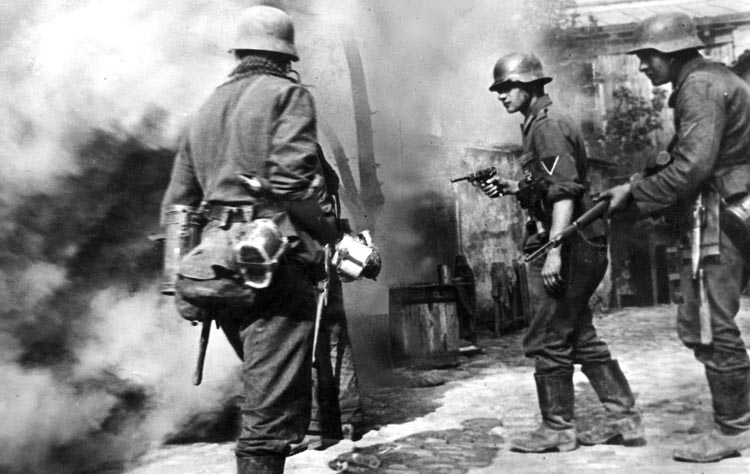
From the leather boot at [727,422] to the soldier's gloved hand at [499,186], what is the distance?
1435mm

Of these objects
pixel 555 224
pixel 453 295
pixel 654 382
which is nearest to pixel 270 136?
pixel 555 224

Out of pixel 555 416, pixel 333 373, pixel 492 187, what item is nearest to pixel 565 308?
pixel 555 416

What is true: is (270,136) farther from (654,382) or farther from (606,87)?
(606,87)

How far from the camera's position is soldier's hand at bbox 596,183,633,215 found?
3.88 m

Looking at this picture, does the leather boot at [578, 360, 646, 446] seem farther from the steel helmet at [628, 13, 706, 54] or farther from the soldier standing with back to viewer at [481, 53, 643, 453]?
the steel helmet at [628, 13, 706, 54]

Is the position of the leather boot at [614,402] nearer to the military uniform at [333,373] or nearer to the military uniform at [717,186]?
the military uniform at [717,186]

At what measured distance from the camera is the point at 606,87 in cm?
730

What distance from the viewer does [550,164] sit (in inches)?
158

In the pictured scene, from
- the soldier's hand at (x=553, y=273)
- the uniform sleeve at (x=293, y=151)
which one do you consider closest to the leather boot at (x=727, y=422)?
the soldier's hand at (x=553, y=273)

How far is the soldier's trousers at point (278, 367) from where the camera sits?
9.70ft

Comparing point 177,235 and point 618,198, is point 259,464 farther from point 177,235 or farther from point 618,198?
point 618,198

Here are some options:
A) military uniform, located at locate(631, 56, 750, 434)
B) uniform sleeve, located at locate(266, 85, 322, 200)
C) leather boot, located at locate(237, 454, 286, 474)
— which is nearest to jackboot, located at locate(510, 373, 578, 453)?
military uniform, located at locate(631, 56, 750, 434)

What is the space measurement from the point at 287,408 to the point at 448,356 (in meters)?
4.41

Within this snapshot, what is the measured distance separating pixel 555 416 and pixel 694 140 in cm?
163
